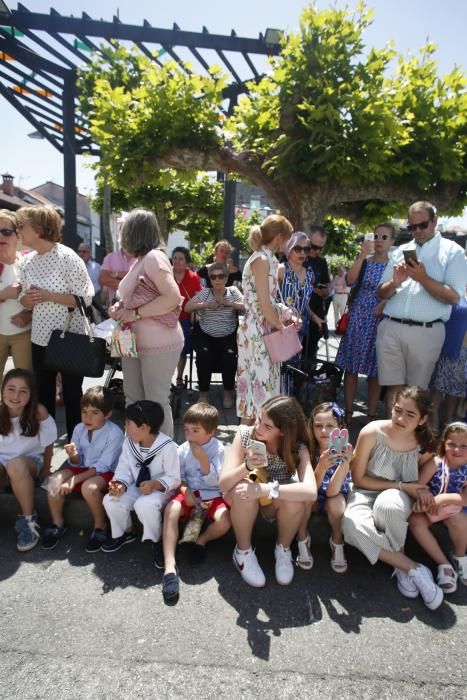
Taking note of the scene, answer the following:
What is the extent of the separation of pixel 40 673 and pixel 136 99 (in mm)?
5649

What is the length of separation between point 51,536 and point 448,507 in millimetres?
2332

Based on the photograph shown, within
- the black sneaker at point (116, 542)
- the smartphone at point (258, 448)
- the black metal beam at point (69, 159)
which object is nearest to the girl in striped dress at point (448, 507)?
the smartphone at point (258, 448)

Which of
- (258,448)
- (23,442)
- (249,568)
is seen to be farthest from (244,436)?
(23,442)

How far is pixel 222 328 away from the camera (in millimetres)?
4969

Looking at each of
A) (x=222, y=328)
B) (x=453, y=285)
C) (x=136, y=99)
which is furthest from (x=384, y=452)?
(x=136, y=99)

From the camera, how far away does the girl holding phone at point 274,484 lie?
252 cm

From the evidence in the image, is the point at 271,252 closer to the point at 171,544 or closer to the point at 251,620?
the point at 171,544

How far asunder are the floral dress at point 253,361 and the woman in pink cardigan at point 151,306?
56 centimetres

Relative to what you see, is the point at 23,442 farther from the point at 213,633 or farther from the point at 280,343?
the point at 280,343

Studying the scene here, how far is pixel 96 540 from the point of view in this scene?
2773mm

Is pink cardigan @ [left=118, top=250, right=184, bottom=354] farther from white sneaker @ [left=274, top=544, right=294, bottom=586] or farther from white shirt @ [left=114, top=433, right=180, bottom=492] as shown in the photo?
white sneaker @ [left=274, top=544, right=294, bottom=586]

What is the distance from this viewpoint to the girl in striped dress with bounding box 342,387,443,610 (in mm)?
2553

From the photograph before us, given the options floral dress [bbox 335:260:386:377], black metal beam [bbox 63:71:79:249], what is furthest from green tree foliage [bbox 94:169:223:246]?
floral dress [bbox 335:260:386:377]

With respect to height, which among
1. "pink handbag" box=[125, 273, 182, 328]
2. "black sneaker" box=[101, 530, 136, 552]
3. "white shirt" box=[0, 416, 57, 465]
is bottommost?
"black sneaker" box=[101, 530, 136, 552]
